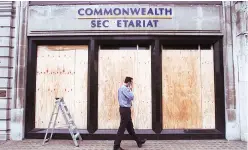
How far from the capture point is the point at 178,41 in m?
8.77

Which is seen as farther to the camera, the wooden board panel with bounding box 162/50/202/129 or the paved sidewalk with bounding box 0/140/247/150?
the wooden board panel with bounding box 162/50/202/129

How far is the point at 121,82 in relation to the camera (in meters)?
8.84

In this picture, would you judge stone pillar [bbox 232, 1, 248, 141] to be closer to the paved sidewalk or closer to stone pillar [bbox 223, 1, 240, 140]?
stone pillar [bbox 223, 1, 240, 140]

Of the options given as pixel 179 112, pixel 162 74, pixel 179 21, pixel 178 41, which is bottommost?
pixel 179 112

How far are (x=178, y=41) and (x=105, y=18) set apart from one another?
94.1 inches

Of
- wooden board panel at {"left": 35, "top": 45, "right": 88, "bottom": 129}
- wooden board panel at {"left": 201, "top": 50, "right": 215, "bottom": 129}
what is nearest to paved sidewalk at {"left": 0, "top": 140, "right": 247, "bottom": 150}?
wooden board panel at {"left": 201, "top": 50, "right": 215, "bottom": 129}

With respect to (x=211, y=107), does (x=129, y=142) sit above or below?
below

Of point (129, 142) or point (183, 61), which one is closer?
point (129, 142)

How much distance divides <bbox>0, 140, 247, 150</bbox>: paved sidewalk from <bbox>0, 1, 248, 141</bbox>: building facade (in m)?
0.40

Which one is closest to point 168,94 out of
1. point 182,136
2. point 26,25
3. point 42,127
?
point 182,136

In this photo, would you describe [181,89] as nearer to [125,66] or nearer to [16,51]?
[125,66]

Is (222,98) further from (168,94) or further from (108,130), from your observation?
(108,130)

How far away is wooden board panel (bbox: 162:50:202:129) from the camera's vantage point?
8.77 meters

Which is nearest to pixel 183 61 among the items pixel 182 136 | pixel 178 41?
pixel 178 41
